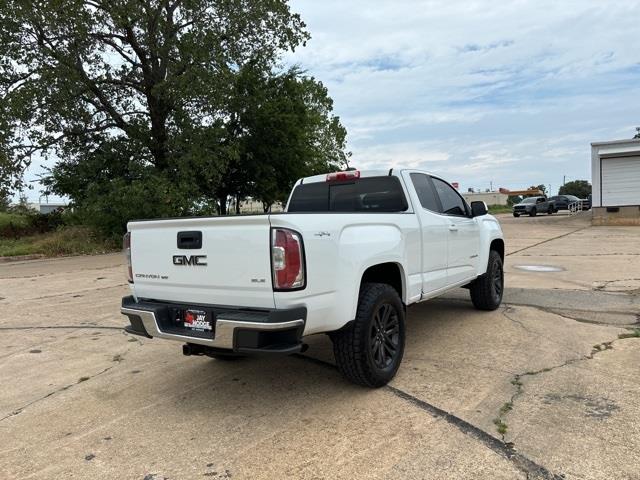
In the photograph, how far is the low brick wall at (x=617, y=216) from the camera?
26922mm

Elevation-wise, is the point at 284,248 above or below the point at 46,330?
above

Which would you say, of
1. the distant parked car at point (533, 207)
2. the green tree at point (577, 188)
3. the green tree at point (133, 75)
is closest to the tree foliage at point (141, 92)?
the green tree at point (133, 75)

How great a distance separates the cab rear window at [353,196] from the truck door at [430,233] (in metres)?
0.19

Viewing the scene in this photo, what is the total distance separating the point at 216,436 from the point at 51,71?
63.7 feet

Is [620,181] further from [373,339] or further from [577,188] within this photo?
[577,188]

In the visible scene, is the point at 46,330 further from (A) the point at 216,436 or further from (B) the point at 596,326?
(B) the point at 596,326

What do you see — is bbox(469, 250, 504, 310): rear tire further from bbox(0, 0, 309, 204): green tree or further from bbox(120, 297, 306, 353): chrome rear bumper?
bbox(0, 0, 309, 204): green tree

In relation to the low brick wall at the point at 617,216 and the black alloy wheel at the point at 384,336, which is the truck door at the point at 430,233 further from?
the low brick wall at the point at 617,216

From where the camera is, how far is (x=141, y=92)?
23.2 meters

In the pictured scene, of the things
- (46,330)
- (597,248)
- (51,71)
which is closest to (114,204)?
(51,71)

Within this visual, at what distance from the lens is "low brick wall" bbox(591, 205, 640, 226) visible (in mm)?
26922

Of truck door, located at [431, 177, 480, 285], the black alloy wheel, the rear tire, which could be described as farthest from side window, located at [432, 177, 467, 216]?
the black alloy wheel

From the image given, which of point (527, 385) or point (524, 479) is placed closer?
point (524, 479)

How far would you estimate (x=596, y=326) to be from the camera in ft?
20.3
